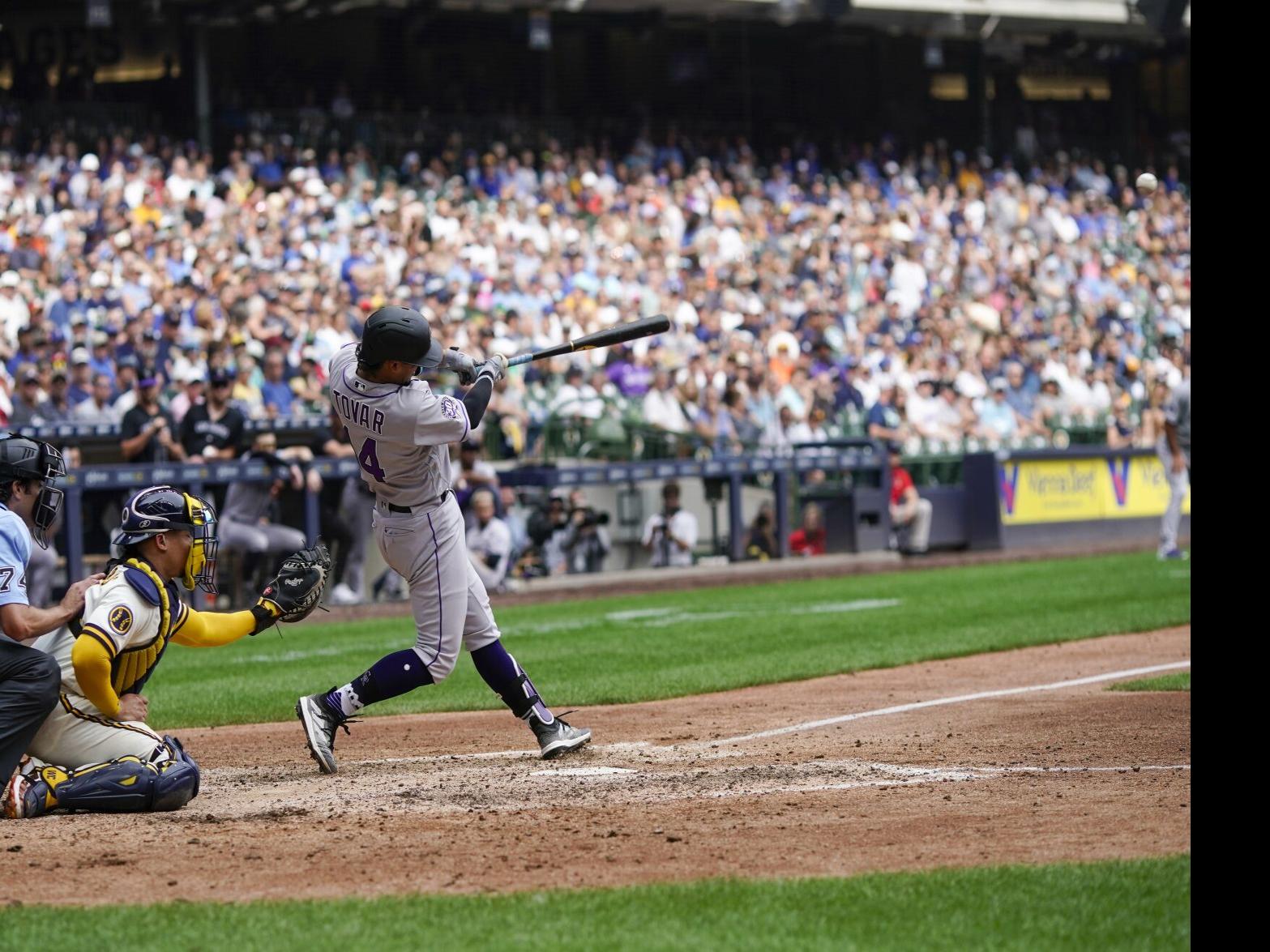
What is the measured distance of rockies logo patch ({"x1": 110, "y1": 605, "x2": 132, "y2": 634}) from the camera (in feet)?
19.9

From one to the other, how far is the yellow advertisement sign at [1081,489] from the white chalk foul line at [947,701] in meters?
10.6

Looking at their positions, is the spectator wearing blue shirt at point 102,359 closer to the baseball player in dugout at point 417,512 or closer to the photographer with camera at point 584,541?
the photographer with camera at point 584,541

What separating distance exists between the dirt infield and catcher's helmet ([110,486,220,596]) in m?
0.87

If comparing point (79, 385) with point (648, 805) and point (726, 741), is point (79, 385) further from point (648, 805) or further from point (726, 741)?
point (648, 805)

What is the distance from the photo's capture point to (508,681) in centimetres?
716

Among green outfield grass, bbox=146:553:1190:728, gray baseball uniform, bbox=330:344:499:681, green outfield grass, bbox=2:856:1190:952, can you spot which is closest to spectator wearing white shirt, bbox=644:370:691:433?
green outfield grass, bbox=146:553:1190:728

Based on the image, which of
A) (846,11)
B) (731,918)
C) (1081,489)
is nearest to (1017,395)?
(1081,489)

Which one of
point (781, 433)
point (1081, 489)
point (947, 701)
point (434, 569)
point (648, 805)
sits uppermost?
point (781, 433)

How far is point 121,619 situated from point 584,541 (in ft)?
38.0

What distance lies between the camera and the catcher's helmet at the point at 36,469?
6.18 meters

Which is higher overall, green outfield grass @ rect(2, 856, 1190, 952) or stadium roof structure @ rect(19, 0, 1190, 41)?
stadium roof structure @ rect(19, 0, 1190, 41)

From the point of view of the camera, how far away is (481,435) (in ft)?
57.9

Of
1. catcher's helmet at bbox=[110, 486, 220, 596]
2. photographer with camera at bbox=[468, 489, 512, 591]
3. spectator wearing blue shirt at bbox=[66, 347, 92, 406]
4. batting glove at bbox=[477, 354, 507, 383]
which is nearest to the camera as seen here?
catcher's helmet at bbox=[110, 486, 220, 596]

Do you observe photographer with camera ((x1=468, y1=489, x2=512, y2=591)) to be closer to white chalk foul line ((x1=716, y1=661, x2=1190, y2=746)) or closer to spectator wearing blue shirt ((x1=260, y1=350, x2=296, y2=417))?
spectator wearing blue shirt ((x1=260, y1=350, x2=296, y2=417))
